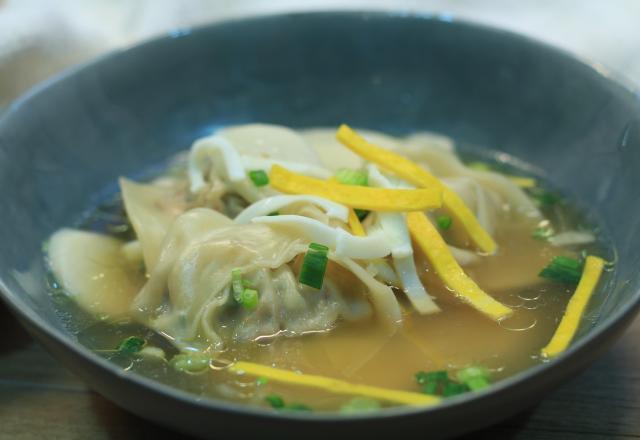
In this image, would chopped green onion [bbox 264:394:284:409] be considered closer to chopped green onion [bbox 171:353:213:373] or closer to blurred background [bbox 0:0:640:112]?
chopped green onion [bbox 171:353:213:373]

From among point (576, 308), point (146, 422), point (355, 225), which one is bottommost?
point (146, 422)

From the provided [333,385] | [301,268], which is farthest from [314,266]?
[333,385]

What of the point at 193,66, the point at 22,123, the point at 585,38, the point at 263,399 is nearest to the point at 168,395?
the point at 263,399

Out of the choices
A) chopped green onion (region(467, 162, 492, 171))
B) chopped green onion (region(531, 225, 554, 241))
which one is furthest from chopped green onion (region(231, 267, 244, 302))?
chopped green onion (region(467, 162, 492, 171))

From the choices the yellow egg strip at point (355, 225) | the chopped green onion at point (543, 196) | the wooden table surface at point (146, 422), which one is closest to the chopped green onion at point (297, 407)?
the wooden table surface at point (146, 422)

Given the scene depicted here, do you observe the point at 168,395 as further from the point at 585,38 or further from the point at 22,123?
the point at 585,38

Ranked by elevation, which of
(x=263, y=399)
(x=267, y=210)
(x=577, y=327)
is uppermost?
(x=267, y=210)

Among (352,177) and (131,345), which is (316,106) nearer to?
(352,177)
